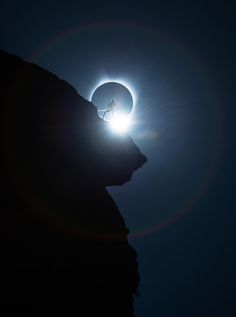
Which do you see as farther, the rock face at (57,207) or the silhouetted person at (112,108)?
the silhouetted person at (112,108)

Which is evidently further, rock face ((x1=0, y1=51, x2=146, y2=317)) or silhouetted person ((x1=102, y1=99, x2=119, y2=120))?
silhouetted person ((x1=102, y1=99, x2=119, y2=120))

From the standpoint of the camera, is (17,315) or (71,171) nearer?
(17,315)

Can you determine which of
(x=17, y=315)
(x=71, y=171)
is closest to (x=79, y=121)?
(x=71, y=171)

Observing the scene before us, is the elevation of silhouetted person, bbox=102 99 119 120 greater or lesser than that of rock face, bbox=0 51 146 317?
greater

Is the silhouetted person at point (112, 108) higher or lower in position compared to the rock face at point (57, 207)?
higher

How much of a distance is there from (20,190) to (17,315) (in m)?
4.91

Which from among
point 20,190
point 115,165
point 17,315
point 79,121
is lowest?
point 17,315

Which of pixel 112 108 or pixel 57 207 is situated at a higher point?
pixel 112 108

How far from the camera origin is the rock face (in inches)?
417

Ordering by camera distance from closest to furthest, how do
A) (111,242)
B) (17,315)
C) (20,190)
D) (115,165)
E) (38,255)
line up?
(17,315) < (38,255) < (20,190) < (111,242) < (115,165)

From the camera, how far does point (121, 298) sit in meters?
13.7

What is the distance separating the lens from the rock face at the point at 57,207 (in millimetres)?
10586

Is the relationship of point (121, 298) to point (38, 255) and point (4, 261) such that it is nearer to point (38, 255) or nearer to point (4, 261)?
point (38, 255)

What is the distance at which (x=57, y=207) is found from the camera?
41.5ft
